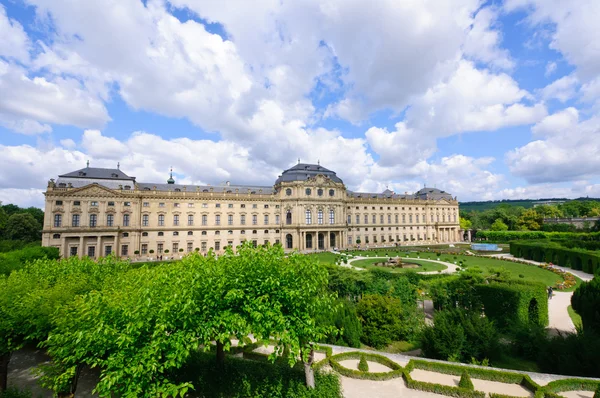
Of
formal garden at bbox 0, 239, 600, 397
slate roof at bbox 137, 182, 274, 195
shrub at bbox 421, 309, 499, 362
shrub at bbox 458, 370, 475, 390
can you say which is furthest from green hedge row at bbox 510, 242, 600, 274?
slate roof at bbox 137, 182, 274, 195

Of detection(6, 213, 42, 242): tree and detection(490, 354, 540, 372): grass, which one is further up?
detection(6, 213, 42, 242): tree

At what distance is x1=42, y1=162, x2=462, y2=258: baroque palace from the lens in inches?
1853

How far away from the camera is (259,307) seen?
9156mm

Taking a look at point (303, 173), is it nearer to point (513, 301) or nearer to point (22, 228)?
point (513, 301)

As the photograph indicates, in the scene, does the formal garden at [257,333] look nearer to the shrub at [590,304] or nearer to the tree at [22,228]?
the shrub at [590,304]

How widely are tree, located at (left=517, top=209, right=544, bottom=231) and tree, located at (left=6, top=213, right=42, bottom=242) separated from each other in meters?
122

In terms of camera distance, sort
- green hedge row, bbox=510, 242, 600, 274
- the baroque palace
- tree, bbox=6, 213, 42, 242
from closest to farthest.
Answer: green hedge row, bbox=510, 242, 600, 274
the baroque palace
tree, bbox=6, 213, 42, 242

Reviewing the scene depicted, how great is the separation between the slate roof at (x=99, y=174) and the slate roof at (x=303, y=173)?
101 ft

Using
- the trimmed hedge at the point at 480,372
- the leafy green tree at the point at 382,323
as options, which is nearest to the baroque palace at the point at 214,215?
the leafy green tree at the point at 382,323

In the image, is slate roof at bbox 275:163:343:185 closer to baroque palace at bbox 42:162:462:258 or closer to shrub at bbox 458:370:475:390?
baroque palace at bbox 42:162:462:258

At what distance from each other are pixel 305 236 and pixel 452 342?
160 feet

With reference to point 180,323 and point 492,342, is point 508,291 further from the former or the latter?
point 180,323

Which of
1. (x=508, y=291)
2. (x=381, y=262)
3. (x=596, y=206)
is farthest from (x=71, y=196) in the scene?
(x=596, y=206)

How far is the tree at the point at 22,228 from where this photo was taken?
197 feet
